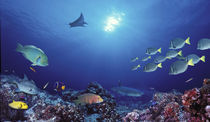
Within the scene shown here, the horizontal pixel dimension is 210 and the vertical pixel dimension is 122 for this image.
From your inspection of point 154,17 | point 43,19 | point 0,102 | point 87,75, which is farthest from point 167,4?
point 87,75

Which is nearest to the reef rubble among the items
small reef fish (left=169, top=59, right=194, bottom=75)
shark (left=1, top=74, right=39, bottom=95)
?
shark (left=1, top=74, right=39, bottom=95)

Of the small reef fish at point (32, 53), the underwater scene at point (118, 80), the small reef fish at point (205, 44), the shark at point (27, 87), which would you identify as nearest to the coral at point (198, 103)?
the underwater scene at point (118, 80)

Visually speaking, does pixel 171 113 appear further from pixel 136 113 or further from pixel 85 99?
pixel 85 99

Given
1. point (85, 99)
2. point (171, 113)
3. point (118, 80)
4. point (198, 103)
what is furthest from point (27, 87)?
point (198, 103)

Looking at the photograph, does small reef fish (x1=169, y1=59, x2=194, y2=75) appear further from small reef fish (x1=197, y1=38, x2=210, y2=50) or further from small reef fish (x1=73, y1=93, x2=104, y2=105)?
small reef fish (x1=73, y1=93, x2=104, y2=105)

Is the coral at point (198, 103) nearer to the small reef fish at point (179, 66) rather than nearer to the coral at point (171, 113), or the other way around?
the coral at point (171, 113)

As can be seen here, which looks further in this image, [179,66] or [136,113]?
[136,113]

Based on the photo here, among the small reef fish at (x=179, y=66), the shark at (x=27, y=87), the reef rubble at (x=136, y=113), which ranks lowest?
the reef rubble at (x=136, y=113)

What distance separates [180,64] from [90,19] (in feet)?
78.0

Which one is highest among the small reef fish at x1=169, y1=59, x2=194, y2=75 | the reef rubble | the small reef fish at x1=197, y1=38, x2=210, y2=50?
the small reef fish at x1=197, y1=38, x2=210, y2=50

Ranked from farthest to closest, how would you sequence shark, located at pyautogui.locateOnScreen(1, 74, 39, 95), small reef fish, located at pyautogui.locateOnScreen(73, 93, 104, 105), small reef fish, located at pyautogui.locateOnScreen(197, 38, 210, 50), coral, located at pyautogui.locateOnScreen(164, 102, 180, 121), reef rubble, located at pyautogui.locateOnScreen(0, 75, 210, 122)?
shark, located at pyautogui.locateOnScreen(1, 74, 39, 95) → small reef fish, located at pyautogui.locateOnScreen(197, 38, 210, 50) → small reef fish, located at pyautogui.locateOnScreen(73, 93, 104, 105) → coral, located at pyautogui.locateOnScreen(164, 102, 180, 121) → reef rubble, located at pyautogui.locateOnScreen(0, 75, 210, 122)

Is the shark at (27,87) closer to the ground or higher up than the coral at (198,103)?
higher up

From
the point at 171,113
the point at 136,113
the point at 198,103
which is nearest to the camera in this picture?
the point at 198,103

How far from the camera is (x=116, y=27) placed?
1116 inches
